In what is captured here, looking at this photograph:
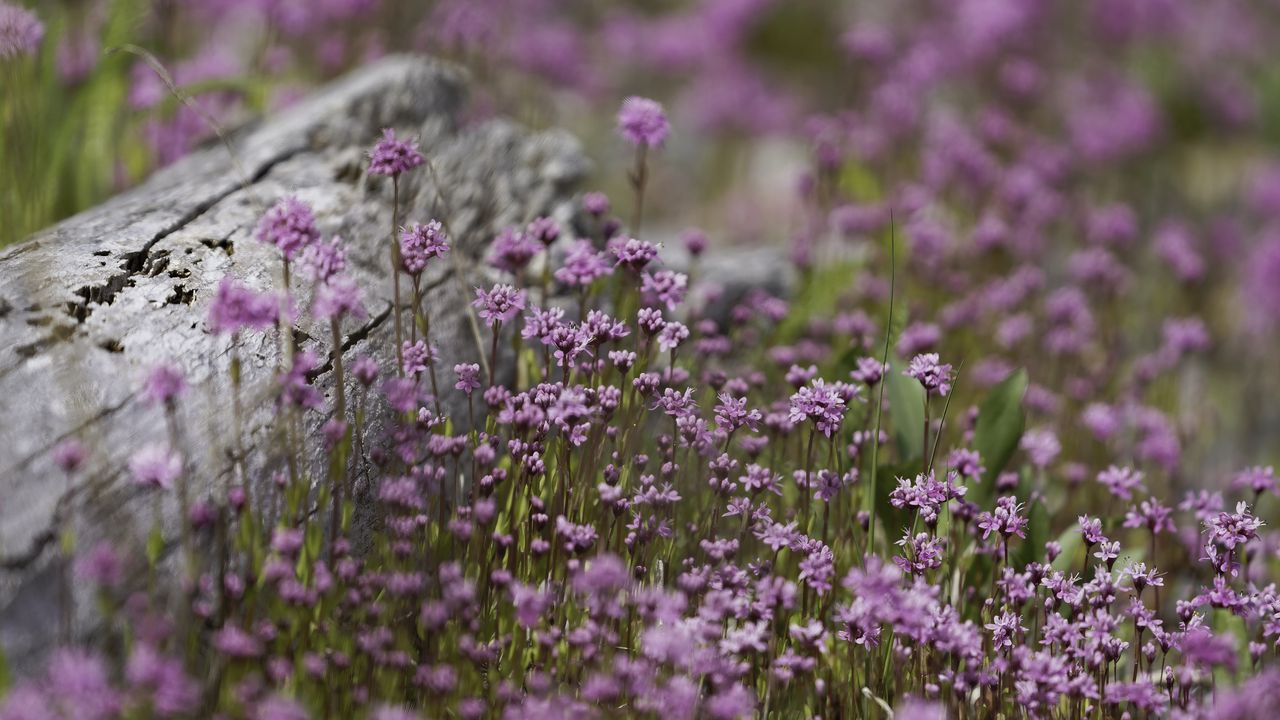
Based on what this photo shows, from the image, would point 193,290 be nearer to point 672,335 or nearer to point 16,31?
point 672,335

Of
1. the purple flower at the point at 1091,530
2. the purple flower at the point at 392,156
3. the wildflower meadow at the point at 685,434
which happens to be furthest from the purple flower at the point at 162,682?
the purple flower at the point at 1091,530

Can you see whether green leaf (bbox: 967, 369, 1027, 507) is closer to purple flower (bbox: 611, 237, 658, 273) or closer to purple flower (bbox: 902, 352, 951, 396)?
purple flower (bbox: 902, 352, 951, 396)


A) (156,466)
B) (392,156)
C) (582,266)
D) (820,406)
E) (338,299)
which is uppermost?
(392,156)

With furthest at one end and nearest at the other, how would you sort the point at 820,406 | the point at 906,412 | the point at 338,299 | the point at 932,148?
the point at 932,148 → the point at 906,412 → the point at 820,406 → the point at 338,299

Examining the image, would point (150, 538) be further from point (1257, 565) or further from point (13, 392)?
point (1257, 565)

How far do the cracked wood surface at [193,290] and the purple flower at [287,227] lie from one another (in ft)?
1.19

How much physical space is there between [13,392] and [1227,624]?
11.2 ft

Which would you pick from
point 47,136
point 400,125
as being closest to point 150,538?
point 400,125

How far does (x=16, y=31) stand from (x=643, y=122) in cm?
223

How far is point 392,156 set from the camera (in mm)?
2906

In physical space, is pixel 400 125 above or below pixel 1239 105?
below

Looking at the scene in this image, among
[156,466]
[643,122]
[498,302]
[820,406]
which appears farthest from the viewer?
[643,122]

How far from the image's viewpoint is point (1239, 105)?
29.3 ft

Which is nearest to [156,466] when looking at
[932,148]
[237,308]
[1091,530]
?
[237,308]
